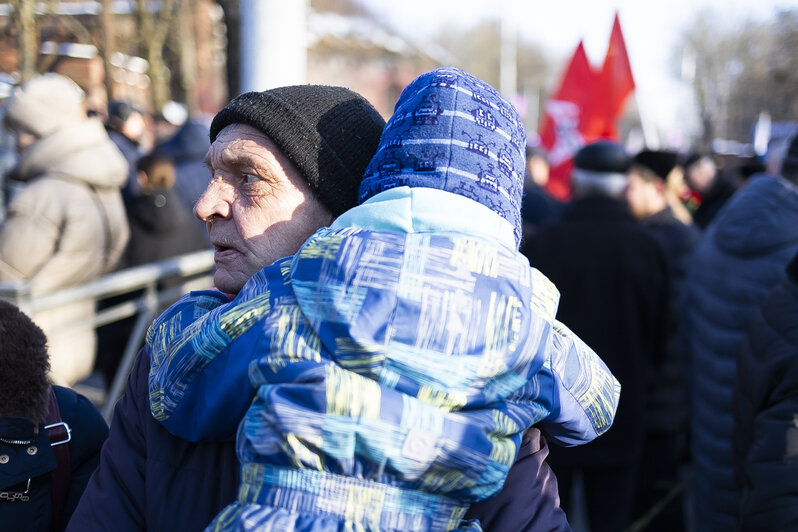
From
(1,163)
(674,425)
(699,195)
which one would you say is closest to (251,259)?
(674,425)

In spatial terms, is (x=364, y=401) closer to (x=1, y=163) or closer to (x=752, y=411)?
(x=752, y=411)

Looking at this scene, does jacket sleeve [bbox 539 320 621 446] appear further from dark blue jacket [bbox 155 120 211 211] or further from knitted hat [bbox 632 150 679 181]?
dark blue jacket [bbox 155 120 211 211]

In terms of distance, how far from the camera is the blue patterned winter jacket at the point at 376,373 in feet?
4.04

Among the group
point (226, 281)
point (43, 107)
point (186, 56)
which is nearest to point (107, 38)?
point (186, 56)

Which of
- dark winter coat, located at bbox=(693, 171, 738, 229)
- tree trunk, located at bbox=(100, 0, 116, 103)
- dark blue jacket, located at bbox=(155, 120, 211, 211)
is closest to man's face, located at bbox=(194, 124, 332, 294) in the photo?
dark blue jacket, located at bbox=(155, 120, 211, 211)

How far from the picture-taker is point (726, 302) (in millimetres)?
3957

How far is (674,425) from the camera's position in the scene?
504 cm

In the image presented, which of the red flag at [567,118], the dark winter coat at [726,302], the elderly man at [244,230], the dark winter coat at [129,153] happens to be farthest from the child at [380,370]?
the red flag at [567,118]

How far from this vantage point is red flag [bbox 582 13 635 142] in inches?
320

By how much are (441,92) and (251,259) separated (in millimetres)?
503

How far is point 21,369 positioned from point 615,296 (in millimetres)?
3369

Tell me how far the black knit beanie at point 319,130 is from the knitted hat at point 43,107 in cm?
282

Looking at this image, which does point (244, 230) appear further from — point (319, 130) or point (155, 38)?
point (155, 38)

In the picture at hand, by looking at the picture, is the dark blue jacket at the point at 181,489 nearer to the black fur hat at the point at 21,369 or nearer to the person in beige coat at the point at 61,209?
the black fur hat at the point at 21,369
